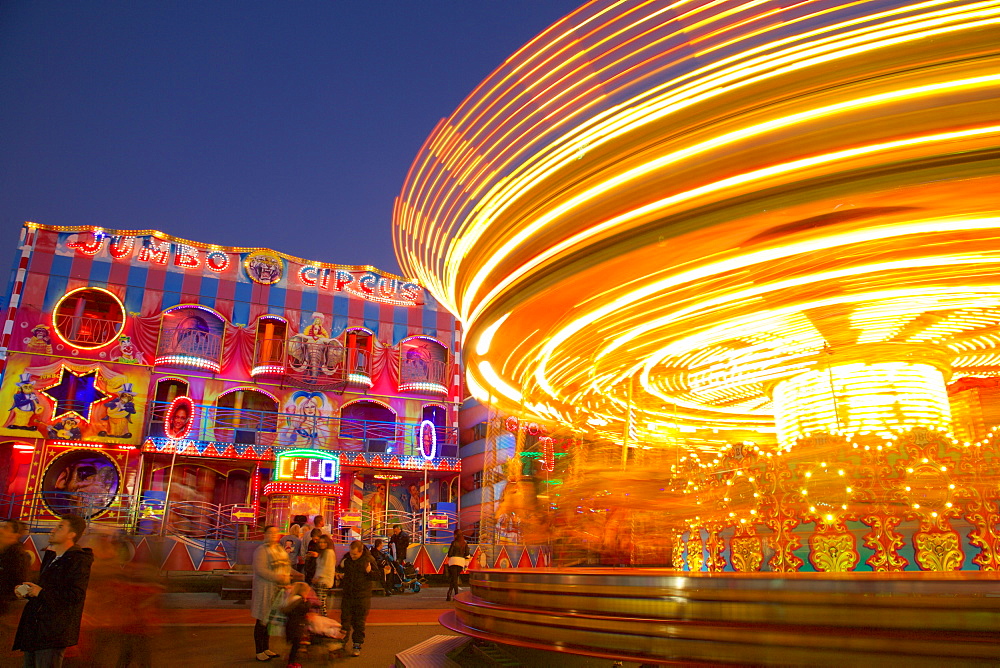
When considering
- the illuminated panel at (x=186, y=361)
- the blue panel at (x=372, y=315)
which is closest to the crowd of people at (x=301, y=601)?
the illuminated panel at (x=186, y=361)

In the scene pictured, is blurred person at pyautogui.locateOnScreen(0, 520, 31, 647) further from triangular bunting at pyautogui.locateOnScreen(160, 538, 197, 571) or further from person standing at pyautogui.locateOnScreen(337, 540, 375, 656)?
triangular bunting at pyautogui.locateOnScreen(160, 538, 197, 571)

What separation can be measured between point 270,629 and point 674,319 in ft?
14.6

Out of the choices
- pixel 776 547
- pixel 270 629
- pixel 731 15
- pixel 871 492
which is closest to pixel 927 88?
pixel 731 15

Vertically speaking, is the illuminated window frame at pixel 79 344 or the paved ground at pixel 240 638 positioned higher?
the illuminated window frame at pixel 79 344

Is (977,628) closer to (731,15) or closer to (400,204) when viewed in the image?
(731,15)

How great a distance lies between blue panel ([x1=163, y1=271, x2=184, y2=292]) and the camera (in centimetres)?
2450

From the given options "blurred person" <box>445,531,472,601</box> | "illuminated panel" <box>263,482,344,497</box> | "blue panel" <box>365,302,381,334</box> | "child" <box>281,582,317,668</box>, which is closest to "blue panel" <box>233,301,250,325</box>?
"blue panel" <box>365,302,381,334</box>

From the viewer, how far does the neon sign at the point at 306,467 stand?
2195cm

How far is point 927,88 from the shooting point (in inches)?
146

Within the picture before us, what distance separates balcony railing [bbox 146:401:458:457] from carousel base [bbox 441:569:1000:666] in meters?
20.8

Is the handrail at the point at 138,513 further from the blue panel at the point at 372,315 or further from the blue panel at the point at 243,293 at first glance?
the blue panel at the point at 372,315

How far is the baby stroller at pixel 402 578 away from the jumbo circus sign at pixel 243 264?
13805 mm

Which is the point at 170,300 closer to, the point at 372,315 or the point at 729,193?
the point at 372,315

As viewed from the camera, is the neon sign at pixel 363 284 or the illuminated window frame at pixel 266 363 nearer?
the illuminated window frame at pixel 266 363
